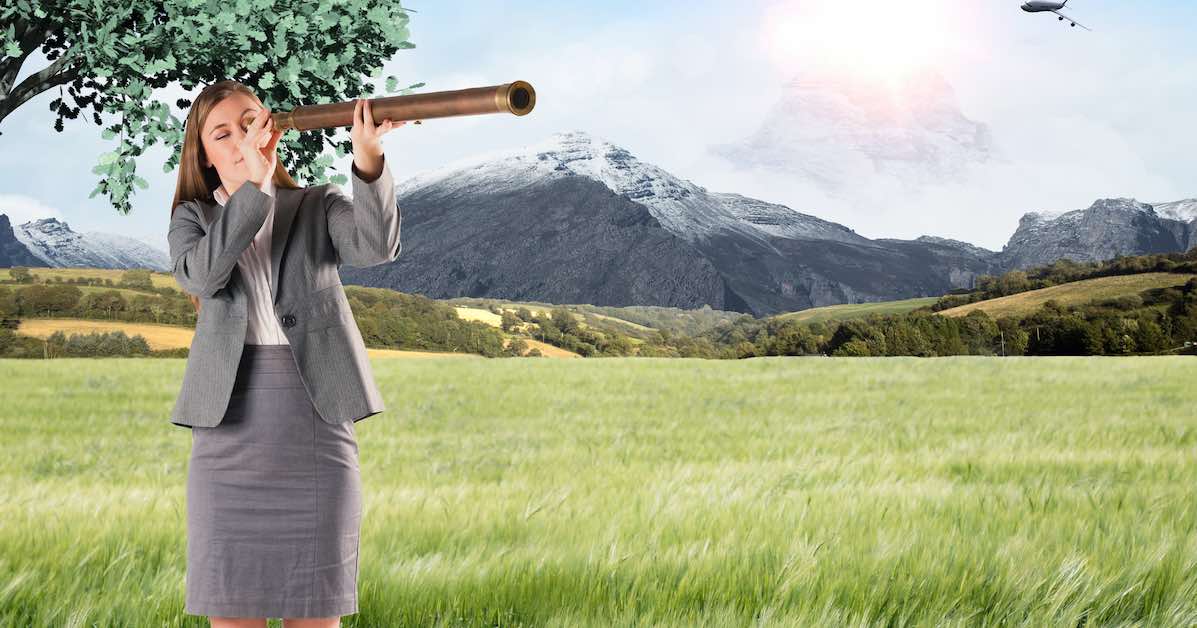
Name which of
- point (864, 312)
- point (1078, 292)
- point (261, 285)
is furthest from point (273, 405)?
point (864, 312)

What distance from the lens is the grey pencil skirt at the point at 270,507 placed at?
3.33m

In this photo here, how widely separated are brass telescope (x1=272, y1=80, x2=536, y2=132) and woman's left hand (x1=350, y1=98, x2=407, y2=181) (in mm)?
28

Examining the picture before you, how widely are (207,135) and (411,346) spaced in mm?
29902

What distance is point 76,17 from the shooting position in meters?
9.21

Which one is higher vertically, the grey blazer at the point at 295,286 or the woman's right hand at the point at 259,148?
the woman's right hand at the point at 259,148

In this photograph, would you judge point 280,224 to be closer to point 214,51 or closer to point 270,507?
point 270,507

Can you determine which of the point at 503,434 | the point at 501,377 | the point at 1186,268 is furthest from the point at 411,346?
the point at 1186,268

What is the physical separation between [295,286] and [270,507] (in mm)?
813

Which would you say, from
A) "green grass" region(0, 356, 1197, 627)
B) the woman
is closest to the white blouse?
the woman

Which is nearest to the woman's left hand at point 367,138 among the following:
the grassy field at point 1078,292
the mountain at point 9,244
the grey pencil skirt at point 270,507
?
the grey pencil skirt at point 270,507

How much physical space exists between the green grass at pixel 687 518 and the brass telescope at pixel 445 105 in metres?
2.42

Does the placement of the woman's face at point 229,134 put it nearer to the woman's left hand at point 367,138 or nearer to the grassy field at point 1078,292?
the woman's left hand at point 367,138

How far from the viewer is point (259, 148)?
142 inches

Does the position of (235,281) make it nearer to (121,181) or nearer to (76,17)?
(121,181)
